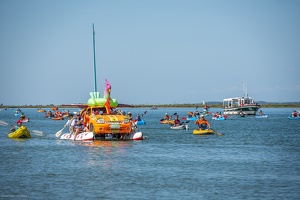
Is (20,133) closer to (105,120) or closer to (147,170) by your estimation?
(105,120)

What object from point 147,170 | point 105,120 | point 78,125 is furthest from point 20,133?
point 147,170

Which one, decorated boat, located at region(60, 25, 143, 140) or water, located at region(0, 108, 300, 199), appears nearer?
water, located at region(0, 108, 300, 199)

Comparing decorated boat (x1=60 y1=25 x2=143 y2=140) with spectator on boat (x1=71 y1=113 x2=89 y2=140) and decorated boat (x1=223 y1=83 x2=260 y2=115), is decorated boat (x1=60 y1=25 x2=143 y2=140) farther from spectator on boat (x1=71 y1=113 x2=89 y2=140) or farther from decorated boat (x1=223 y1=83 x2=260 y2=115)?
decorated boat (x1=223 y1=83 x2=260 y2=115)

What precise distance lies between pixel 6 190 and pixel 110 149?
48.4 feet

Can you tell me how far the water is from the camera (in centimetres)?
2080

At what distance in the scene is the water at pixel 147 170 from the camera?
2080 centimetres

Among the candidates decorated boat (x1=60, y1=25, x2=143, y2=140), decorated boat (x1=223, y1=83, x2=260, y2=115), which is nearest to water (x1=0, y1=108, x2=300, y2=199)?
decorated boat (x1=60, y1=25, x2=143, y2=140)

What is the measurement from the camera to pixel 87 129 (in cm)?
4181

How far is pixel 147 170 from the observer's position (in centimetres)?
2653

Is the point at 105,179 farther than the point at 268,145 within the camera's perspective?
No

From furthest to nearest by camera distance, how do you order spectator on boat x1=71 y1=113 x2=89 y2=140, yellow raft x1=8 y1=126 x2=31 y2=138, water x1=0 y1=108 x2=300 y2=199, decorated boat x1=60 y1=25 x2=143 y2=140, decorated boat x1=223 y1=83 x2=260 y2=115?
decorated boat x1=223 y1=83 x2=260 y2=115, yellow raft x1=8 y1=126 x2=31 y2=138, spectator on boat x1=71 y1=113 x2=89 y2=140, decorated boat x1=60 y1=25 x2=143 y2=140, water x1=0 y1=108 x2=300 y2=199

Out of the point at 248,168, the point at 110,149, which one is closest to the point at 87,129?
the point at 110,149

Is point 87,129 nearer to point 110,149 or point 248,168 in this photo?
point 110,149

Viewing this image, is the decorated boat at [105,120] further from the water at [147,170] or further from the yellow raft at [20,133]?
the yellow raft at [20,133]
